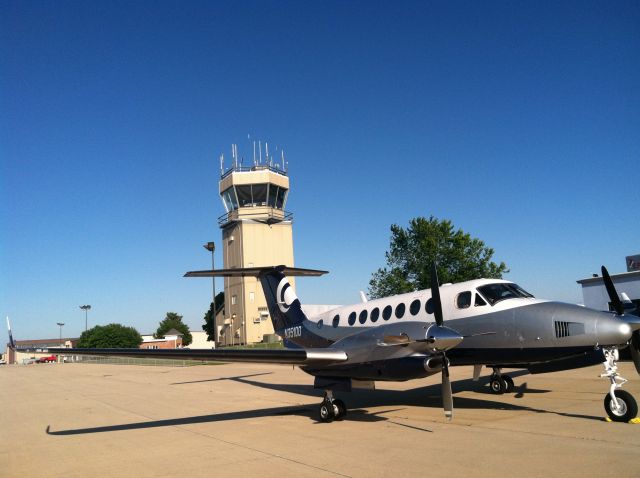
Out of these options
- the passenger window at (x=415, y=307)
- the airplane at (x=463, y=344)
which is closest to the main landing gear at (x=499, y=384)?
the airplane at (x=463, y=344)

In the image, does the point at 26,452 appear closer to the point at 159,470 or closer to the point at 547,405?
the point at 159,470

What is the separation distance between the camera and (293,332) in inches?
658

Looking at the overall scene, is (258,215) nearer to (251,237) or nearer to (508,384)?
(251,237)

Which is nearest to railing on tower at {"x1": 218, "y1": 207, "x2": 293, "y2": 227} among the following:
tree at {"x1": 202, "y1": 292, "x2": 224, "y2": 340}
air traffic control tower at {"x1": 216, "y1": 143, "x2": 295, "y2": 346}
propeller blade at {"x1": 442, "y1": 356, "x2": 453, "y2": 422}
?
air traffic control tower at {"x1": 216, "y1": 143, "x2": 295, "y2": 346}

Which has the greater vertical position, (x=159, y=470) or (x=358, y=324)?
(x=358, y=324)

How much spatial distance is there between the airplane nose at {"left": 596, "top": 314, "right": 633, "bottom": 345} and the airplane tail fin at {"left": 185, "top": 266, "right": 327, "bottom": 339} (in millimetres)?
9418

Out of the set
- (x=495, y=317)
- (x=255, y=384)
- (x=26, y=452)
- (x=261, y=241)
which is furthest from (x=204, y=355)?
(x=261, y=241)

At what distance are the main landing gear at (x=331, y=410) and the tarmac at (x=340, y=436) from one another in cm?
26

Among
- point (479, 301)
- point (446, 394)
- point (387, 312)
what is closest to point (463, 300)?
point (479, 301)

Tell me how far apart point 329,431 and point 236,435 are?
2037 mm

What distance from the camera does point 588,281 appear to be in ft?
105

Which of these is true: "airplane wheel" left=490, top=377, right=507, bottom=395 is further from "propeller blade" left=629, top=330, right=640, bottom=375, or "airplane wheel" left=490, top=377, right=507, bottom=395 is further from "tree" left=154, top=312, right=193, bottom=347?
"tree" left=154, top=312, right=193, bottom=347

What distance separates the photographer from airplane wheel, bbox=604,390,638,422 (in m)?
9.21

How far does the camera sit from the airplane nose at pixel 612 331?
942 centimetres
